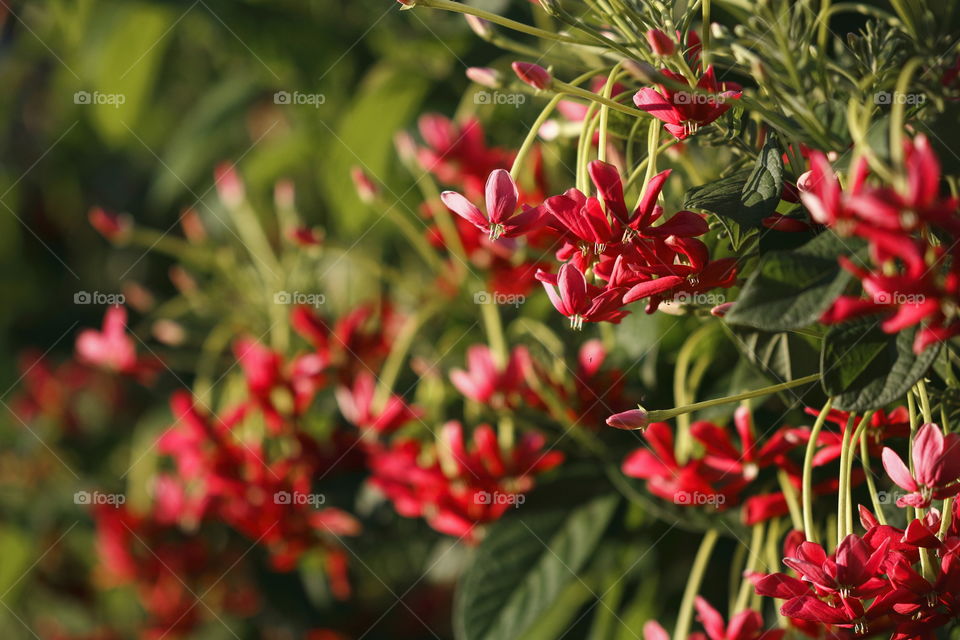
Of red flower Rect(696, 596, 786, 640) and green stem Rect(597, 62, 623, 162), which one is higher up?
green stem Rect(597, 62, 623, 162)

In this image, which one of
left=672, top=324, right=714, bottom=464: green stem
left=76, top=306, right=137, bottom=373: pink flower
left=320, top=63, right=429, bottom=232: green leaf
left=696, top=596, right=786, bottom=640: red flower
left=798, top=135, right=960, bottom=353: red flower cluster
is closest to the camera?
left=798, top=135, right=960, bottom=353: red flower cluster

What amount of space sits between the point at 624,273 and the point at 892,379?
150mm

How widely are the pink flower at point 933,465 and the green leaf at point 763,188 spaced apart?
14 cm

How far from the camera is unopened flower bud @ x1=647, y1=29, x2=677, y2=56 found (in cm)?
48

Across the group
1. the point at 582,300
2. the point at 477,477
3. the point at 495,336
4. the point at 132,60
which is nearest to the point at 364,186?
the point at 495,336

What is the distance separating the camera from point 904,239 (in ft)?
1.23

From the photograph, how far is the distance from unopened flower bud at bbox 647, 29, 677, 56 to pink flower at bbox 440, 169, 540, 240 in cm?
10

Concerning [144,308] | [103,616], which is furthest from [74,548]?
[144,308]

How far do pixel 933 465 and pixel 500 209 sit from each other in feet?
0.87

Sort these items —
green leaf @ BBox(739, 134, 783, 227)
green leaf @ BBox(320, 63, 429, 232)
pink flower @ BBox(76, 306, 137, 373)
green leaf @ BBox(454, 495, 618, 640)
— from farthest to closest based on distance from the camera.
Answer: green leaf @ BBox(320, 63, 429, 232), pink flower @ BBox(76, 306, 137, 373), green leaf @ BBox(454, 495, 618, 640), green leaf @ BBox(739, 134, 783, 227)

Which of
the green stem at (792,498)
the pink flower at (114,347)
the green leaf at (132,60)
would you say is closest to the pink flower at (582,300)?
→ the green stem at (792,498)

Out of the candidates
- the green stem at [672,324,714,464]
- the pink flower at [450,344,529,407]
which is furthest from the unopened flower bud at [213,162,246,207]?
the green stem at [672,324,714,464]

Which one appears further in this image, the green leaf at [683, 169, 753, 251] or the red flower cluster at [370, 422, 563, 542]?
the red flower cluster at [370, 422, 563, 542]

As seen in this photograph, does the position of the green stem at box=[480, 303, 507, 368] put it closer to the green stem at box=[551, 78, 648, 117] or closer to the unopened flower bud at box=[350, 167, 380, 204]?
the unopened flower bud at box=[350, 167, 380, 204]
